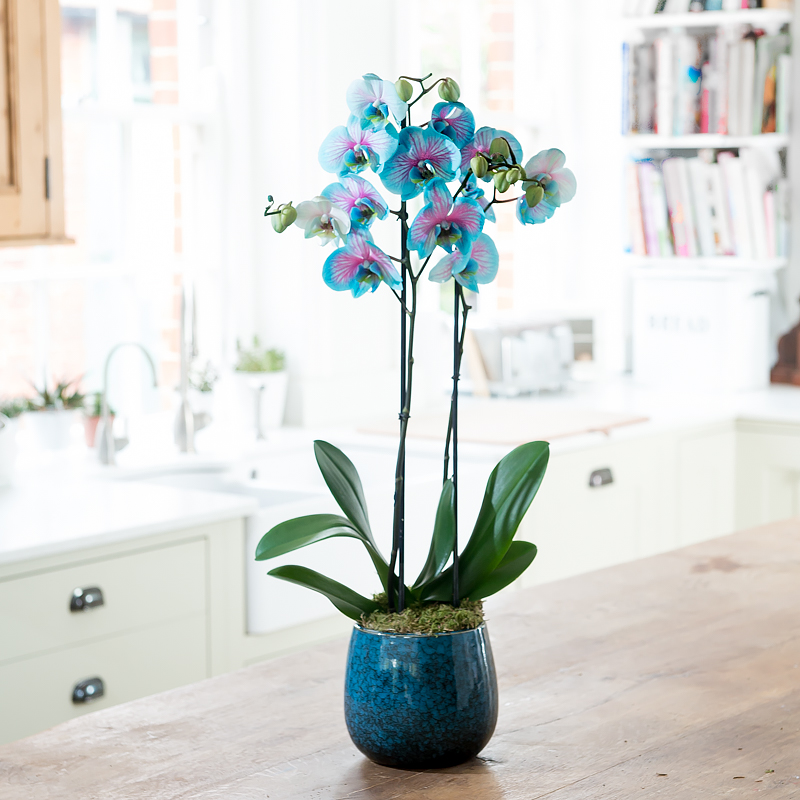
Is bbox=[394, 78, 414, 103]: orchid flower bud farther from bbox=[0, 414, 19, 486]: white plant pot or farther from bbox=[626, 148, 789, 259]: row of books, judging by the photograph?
bbox=[626, 148, 789, 259]: row of books

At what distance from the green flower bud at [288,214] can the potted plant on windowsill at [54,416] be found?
199cm

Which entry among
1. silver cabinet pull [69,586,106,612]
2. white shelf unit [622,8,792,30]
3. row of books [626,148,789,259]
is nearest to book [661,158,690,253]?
row of books [626,148,789,259]

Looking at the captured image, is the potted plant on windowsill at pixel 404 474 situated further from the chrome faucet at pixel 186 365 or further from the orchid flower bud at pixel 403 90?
the chrome faucet at pixel 186 365

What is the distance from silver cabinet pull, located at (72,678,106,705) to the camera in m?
2.15

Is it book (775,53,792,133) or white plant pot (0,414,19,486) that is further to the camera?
book (775,53,792,133)

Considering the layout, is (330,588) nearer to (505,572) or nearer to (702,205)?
(505,572)

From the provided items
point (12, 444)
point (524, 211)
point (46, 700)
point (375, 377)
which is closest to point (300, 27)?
point (375, 377)

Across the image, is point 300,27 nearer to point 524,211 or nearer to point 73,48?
point 73,48

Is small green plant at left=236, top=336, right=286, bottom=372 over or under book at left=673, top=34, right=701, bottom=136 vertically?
under

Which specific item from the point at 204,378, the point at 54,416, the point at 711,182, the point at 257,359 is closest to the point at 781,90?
the point at 711,182

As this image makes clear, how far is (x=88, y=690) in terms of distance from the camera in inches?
85.0

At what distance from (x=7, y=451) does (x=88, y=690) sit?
66 centimetres

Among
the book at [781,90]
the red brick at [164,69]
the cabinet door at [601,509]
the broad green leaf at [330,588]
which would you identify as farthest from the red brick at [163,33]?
the broad green leaf at [330,588]

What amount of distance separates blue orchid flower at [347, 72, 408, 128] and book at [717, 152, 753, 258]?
127 inches
